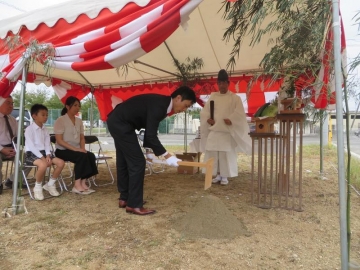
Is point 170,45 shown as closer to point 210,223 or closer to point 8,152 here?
point 8,152

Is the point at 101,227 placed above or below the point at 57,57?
below

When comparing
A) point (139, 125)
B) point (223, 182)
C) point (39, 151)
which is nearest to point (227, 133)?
point (223, 182)

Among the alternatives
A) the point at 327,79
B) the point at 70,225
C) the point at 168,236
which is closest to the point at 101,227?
the point at 70,225

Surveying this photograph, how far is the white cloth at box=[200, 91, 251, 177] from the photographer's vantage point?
3.90 meters

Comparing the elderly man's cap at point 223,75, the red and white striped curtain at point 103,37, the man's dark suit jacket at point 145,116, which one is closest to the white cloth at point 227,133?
the elderly man's cap at point 223,75

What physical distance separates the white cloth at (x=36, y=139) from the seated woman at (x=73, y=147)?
0.13 m

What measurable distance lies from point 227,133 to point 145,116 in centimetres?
174

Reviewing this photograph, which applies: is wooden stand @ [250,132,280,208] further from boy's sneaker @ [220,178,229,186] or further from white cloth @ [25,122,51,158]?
white cloth @ [25,122,51,158]

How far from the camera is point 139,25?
2.16m

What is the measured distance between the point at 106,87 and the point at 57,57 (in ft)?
12.0

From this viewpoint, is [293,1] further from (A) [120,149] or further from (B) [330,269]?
(A) [120,149]

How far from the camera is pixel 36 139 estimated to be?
10.5ft

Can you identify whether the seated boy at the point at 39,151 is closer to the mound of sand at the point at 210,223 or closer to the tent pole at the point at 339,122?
the mound of sand at the point at 210,223

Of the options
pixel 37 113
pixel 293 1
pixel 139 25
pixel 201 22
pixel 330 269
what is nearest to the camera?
pixel 293 1
